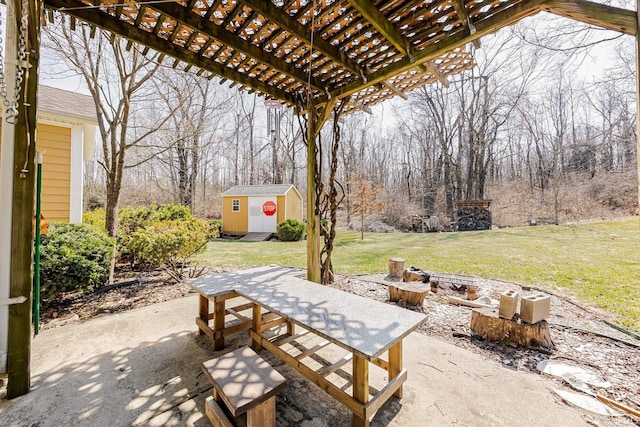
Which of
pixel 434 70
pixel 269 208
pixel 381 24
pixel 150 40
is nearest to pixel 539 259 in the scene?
pixel 434 70

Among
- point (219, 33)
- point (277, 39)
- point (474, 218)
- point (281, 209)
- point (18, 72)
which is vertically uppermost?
point (277, 39)

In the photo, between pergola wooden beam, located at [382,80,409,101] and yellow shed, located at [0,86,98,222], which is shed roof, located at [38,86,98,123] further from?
pergola wooden beam, located at [382,80,409,101]

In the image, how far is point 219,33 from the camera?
2.34m

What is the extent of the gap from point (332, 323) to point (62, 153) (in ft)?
20.5

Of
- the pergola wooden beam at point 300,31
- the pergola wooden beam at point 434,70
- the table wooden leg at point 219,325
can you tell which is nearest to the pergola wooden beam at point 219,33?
the pergola wooden beam at point 300,31

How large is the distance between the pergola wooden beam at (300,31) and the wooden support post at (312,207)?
3.22 ft

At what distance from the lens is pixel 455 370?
218 centimetres

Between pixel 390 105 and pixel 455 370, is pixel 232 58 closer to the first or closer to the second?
pixel 455 370

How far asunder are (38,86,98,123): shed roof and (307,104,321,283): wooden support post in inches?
177

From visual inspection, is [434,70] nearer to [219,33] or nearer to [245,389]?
[219,33]

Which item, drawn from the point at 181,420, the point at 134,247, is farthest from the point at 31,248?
the point at 134,247

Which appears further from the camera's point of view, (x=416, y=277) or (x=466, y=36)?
(x=416, y=277)

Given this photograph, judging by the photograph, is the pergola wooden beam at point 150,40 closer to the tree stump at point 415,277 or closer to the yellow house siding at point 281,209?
the tree stump at point 415,277

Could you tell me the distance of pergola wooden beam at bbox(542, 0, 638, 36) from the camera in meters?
1.51
